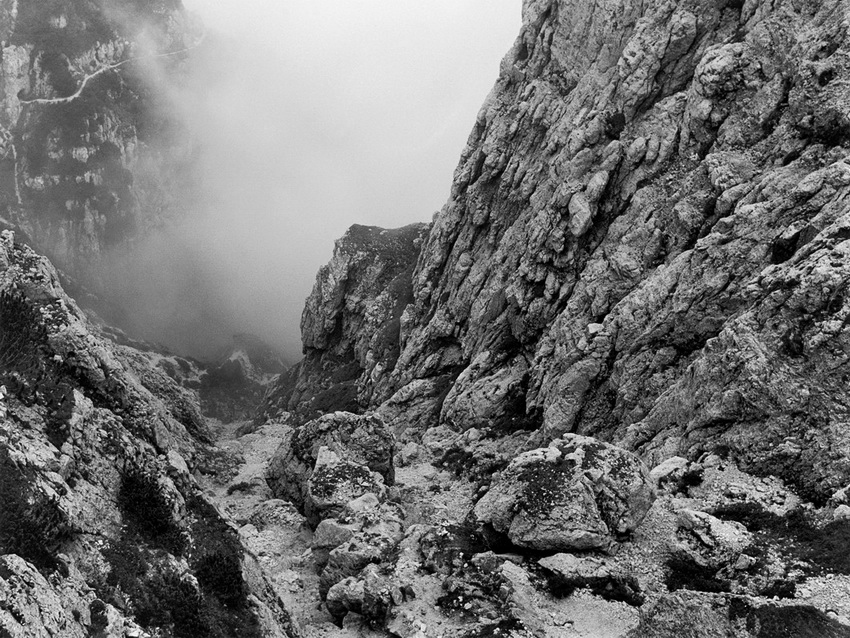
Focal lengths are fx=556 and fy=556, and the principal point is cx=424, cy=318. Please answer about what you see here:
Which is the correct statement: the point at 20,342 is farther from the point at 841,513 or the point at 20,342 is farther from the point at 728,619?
the point at 841,513

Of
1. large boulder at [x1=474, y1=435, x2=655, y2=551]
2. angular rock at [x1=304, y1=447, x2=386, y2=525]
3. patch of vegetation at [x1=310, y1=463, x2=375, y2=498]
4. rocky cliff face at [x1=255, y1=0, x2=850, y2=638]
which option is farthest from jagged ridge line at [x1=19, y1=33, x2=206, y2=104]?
large boulder at [x1=474, y1=435, x2=655, y2=551]

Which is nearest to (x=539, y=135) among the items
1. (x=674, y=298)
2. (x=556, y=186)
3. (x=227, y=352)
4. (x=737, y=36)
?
(x=556, y=186)

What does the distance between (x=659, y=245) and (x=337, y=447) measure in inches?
1231

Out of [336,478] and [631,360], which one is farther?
[631,360]

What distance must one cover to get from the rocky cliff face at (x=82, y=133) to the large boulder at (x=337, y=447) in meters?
132

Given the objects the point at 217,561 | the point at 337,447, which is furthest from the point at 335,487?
the point at 217,561

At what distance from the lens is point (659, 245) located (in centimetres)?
4609

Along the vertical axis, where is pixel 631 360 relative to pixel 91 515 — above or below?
above

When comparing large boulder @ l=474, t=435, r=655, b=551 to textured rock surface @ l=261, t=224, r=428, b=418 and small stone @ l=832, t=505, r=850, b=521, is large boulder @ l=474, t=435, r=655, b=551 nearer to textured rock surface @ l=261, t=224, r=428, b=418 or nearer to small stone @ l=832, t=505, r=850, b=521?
small stone @ l=832, t=505, r=850, b=521

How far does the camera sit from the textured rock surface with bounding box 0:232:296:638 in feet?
52.0

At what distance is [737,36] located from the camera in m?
48.5

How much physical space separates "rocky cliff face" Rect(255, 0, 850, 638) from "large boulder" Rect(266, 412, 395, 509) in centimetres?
48

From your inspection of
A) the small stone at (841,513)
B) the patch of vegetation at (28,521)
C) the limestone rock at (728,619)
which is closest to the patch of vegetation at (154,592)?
the patch of vegetation at (28,521)

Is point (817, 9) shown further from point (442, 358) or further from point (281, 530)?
point (281, 530)
